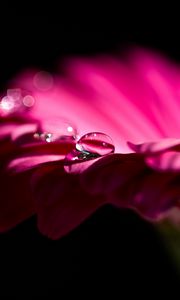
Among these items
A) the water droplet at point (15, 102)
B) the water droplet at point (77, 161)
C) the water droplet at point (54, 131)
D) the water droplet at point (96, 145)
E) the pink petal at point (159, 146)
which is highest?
the water droplet at point (15, 102)

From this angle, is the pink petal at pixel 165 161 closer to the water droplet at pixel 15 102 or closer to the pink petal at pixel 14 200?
the pink petal at pixel 14 200

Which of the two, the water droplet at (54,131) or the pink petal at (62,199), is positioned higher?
the water droplet at (54,131)

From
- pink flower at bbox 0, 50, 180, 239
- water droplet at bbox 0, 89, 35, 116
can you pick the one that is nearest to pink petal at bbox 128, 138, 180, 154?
pink flower at bbox 0, 50, 180, 239

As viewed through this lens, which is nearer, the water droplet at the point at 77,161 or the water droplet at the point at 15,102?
the water droplet at the point at 77,161

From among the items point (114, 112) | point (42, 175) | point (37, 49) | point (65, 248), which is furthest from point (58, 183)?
point (37, 49)

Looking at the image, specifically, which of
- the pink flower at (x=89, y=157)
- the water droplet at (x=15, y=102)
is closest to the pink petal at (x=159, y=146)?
the pink flower at (x=89, y=157)

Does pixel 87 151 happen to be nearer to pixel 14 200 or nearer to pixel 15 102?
pixel 14 200

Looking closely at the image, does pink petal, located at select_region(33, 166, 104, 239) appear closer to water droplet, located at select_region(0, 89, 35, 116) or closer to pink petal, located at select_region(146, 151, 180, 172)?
pink petal, located at select_region(146, 151, 180, 172)

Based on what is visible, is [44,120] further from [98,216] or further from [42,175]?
[98,216]
